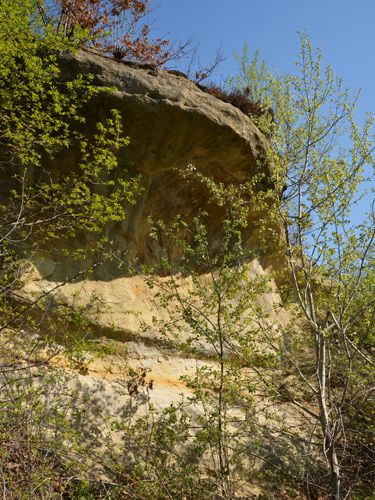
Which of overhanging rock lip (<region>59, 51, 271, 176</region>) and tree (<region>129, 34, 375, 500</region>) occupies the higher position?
overhanging rock lip (<region>59, 51, 271, 176</region>)

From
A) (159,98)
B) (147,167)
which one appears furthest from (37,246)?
(159,98)

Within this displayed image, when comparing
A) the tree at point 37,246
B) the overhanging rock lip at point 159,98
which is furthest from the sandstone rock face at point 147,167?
the tree at point 37,246

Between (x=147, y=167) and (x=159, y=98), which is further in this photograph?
(x=147, y=167)

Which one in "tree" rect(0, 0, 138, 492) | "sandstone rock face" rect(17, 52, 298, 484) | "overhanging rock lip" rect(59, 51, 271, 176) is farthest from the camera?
"overhanging rock lip" rect(59, 51, 271, 176)

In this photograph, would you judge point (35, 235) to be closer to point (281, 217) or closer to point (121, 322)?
point (121, 322)

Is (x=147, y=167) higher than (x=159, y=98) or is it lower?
lower

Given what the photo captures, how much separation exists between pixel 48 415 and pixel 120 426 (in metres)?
0.88

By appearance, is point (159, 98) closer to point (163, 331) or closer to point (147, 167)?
point (147, 167)

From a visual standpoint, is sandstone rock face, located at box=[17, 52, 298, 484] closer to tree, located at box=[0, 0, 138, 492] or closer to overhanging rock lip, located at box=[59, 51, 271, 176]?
overhanging rock lip, located at box=[59, 51, 271, 176]

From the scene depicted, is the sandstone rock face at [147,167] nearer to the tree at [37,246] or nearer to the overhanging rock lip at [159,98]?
the overhanging rock lip at [159,98]

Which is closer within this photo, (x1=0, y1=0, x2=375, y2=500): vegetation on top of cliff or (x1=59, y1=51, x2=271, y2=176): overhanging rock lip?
(x1=0, y1=0, x2=375, y2=500): vegetation on top of cliff

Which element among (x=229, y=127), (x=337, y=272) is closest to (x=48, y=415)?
(x=337, y=272)

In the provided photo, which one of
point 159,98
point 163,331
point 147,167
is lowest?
point 163,331

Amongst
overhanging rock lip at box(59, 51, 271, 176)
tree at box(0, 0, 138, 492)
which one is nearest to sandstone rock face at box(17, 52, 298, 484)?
overhanging rock lip at box(59, 51, 271, 176)
